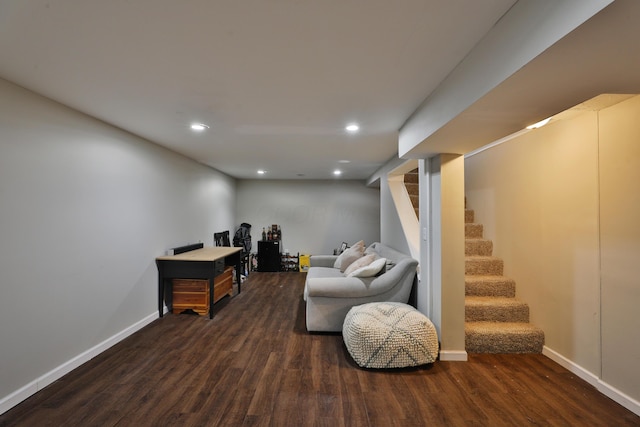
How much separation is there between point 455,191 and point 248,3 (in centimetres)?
218

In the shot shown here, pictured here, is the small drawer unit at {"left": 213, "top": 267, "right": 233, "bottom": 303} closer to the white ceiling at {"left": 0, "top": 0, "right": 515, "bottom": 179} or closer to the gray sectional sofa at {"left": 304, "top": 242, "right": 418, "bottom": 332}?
the gray sectional sofa at {"left": 304, "top": 242, "right": 418, "bottom": 332}

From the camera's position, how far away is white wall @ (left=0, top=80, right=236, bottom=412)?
180 cm

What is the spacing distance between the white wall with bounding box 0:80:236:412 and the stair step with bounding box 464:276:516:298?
Result: 3.82 metres

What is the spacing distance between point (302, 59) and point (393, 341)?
225cm

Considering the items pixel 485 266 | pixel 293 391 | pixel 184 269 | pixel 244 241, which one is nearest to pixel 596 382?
pixel 485 266

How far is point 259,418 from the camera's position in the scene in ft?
5.60

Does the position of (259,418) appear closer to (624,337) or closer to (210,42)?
(210,42)

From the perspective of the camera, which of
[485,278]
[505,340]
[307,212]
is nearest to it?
[505,340]

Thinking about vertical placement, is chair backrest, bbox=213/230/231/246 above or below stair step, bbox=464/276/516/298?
above

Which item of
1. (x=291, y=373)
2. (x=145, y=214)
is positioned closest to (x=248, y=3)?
(x=291, y=373)

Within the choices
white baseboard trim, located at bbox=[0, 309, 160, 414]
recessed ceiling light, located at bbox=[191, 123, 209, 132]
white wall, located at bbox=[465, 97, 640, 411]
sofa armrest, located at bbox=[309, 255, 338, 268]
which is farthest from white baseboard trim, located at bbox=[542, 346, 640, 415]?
white baseboard trim, located at bbox=[0, 309, 160, 414]

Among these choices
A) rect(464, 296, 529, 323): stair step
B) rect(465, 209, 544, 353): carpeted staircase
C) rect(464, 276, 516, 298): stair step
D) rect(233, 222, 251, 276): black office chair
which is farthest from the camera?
rect(233, 222, 251, 276): black office chair

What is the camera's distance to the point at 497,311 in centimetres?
272

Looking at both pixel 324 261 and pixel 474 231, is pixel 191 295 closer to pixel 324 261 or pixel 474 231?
pixel 324 261
